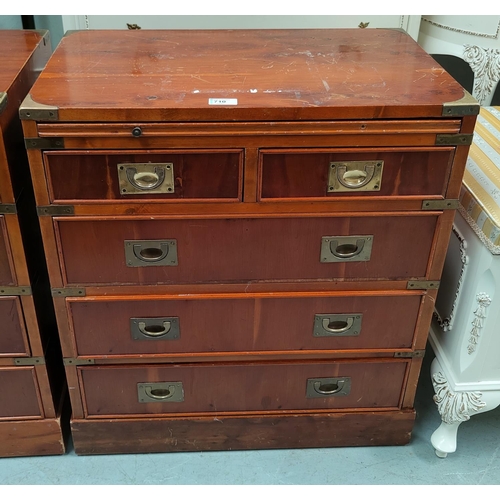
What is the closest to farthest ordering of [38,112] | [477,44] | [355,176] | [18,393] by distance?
[38,112] → [355,176] → [18,393] → [477,44]

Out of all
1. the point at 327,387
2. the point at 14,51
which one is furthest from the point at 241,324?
the point at 14,51

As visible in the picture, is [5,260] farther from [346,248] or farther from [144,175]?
A: [346,248]

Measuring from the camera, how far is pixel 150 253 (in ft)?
4.02

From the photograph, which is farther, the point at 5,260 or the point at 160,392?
the point at 160,392

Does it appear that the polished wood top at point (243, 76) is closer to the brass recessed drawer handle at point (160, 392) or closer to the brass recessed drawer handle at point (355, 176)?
the brass recessed drawer handle at point (355, 176)

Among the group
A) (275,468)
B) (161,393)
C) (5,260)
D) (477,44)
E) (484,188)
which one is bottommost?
(275,468)

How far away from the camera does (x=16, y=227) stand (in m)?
1.18

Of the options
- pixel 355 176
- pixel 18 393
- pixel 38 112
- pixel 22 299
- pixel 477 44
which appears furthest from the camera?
pixel 477 44

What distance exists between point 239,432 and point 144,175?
69 cm

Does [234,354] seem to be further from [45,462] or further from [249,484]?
[45,462]

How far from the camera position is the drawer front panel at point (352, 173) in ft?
3.70

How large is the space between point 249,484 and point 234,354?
324 mm

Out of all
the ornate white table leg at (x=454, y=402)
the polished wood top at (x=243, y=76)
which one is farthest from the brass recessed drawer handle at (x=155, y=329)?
the ornate white table leg at (x=454, y=402)

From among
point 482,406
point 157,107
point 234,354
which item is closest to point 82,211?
point 157,107
